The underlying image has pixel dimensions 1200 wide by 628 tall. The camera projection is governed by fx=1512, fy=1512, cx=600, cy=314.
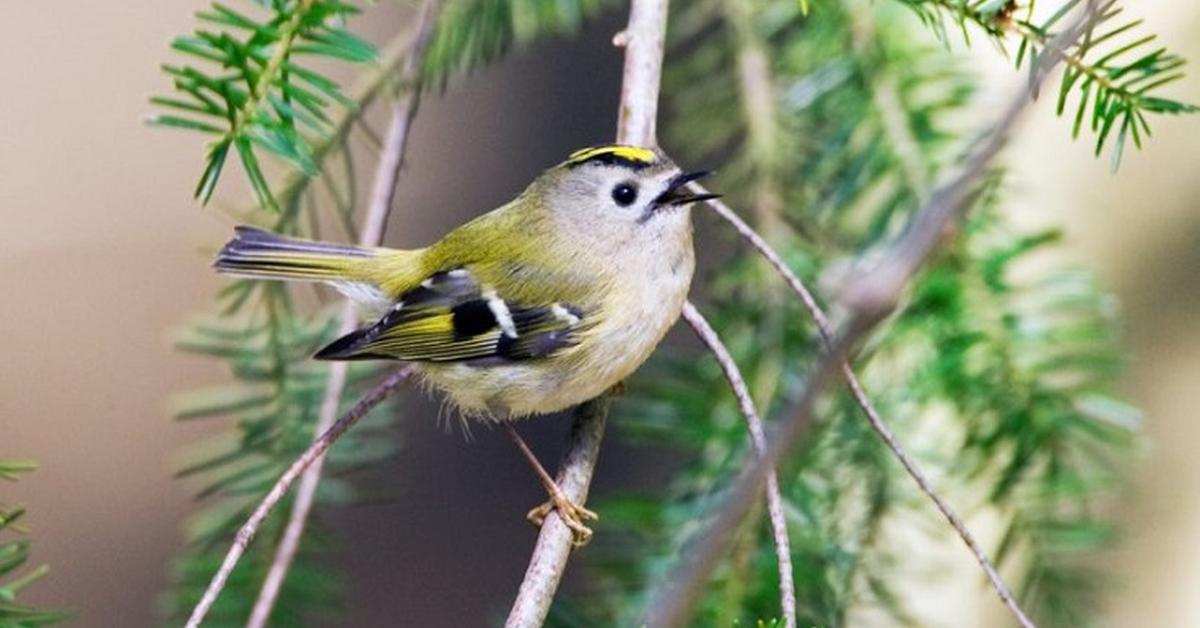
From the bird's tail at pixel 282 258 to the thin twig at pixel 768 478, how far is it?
0.31 meters

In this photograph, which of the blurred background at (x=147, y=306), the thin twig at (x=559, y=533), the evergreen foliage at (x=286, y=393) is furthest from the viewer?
the blurred background at (x=147, y=306)

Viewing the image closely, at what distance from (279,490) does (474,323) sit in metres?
0.54

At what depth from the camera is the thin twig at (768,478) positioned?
28.6 inches

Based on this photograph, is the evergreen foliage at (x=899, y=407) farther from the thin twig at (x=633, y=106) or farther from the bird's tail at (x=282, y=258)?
the bird's tail at (x=282, y=258)

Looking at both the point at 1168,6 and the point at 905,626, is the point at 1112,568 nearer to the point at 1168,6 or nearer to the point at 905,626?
the point at 905,626

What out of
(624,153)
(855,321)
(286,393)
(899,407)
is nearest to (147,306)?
(286,393)

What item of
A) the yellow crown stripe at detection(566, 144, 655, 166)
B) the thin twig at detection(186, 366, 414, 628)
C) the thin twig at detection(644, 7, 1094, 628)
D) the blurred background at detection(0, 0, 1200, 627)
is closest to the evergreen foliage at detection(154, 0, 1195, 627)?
the yellow crown stripe at detection(566, 144, 655, 166)

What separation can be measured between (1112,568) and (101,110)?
181 cm

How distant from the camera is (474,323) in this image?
4.43ft

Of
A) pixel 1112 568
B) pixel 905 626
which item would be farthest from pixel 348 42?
pixel 1112 568

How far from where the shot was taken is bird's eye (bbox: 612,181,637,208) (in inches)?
53.7

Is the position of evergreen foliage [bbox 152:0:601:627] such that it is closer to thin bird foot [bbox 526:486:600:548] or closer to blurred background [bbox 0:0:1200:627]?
thin bird foot [bbox 526:486:600:548]

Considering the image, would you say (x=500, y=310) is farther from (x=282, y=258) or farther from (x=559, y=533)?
(x=559, y=533)

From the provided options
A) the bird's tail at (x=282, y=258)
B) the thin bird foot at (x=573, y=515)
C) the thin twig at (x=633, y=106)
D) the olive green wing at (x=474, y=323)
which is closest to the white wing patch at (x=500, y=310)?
the olive green wing at (x=474, y=323)
